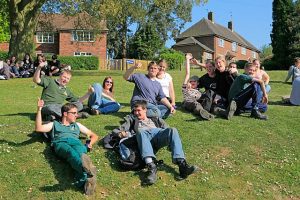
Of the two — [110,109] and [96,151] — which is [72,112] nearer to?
[96,151]

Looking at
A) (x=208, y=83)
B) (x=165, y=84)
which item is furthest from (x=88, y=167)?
(x=208, y=83)

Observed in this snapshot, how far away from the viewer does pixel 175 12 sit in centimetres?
7181

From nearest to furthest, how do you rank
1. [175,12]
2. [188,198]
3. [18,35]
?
[188,198] < [18,35] < [175,12]

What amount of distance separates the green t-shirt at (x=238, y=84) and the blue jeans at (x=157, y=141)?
13.1 ft

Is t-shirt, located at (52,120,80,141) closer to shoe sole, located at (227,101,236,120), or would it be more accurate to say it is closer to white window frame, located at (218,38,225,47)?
shoe sole, located at (227,101,236,120)

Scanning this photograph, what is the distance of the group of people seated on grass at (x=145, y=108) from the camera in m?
8.17

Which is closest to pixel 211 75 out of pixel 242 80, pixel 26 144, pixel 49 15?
pixel 242 80

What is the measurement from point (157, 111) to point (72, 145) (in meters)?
3.00

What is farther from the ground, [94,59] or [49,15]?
[49,15]

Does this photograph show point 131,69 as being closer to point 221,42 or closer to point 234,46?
point 221,42

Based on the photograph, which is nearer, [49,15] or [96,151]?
[96,151]

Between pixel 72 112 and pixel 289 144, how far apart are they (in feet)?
17.8

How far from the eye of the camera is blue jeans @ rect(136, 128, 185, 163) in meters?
8.17

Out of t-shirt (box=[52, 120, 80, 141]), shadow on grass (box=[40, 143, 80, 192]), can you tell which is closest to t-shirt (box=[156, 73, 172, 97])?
t-shirt (box=[52, 120, 80, 141])
